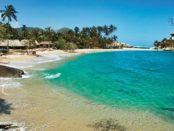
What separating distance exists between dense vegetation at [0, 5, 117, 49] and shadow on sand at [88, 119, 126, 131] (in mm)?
76194

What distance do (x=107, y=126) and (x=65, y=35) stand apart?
12097cm

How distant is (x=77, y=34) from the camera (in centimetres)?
15688

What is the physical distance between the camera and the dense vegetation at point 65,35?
103 m

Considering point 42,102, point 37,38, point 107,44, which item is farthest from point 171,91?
point 107,44

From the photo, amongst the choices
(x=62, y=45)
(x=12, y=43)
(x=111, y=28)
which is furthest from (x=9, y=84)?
(x=111, y=28)

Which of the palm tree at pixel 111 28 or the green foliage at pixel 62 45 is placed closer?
the green foliage at pixel 62 45

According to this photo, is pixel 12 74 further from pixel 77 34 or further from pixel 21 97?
pixel 77 34

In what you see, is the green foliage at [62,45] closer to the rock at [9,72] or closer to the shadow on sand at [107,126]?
the rock at [9,72]

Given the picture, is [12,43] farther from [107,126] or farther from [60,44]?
[107,126]

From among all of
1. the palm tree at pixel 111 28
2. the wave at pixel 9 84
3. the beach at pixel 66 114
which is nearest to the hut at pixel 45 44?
the palm tree at pixel 111 28

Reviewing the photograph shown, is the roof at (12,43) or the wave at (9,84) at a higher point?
the roof at (12,43)

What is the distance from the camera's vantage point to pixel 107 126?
2098cm

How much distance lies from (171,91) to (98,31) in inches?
5377

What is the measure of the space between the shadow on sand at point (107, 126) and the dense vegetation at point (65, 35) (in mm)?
76194
